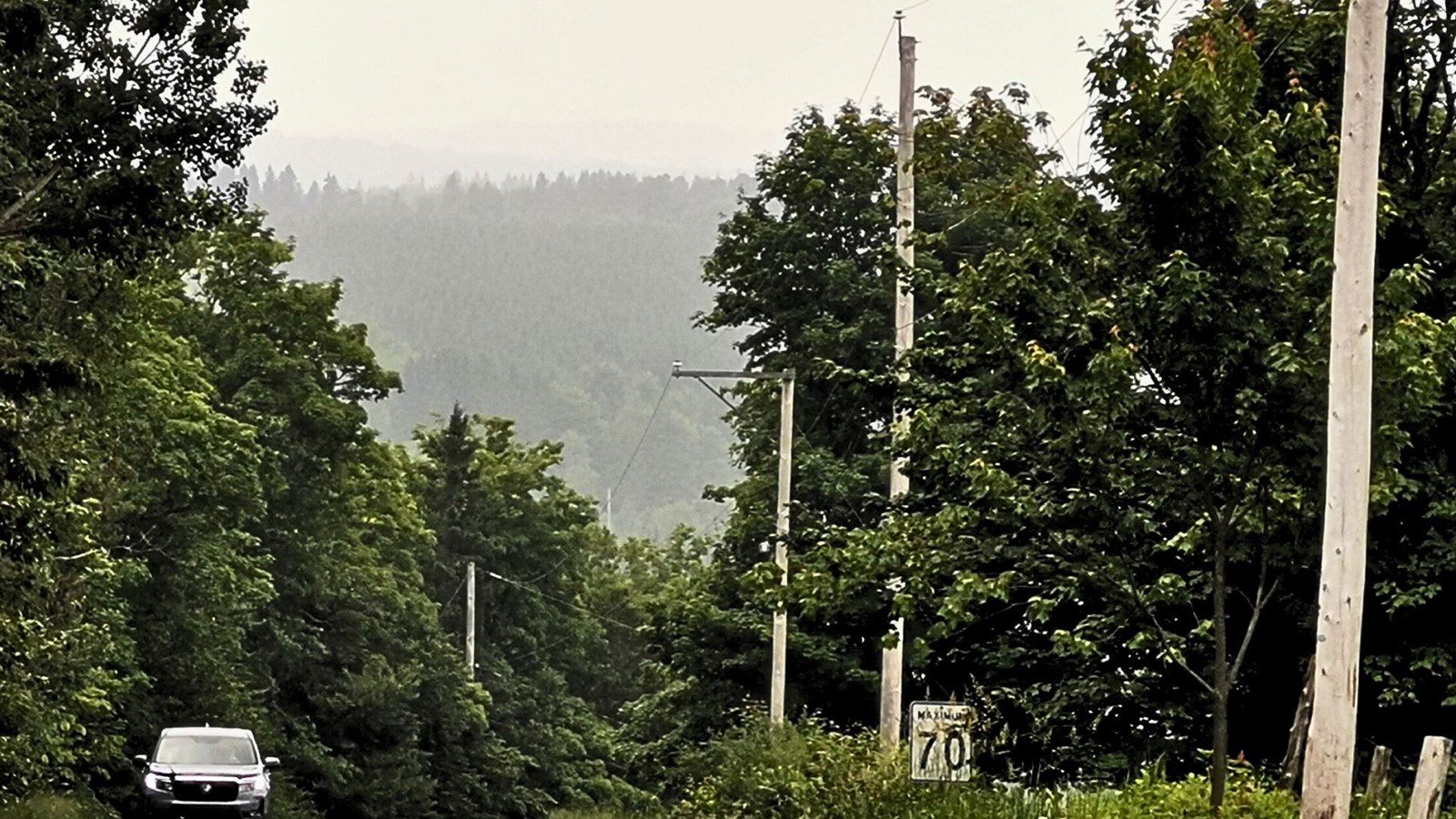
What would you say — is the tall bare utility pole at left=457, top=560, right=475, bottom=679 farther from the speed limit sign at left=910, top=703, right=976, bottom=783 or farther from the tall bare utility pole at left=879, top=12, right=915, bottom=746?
the speed limit sign at left=910, top=703, right=976, bottom=783

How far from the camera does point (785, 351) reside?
131ft

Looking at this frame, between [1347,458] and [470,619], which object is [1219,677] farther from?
[470,619]

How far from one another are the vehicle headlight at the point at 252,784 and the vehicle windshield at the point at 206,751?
540 millimetres

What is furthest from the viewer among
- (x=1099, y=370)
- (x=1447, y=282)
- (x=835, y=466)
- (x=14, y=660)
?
(x=835, y=466)

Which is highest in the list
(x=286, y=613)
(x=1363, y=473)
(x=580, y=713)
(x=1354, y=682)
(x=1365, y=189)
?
(x=1365, y=189)

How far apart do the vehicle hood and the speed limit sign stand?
42.7 feet

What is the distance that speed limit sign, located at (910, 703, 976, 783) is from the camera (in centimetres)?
1834

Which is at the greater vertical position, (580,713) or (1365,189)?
(1365,189)

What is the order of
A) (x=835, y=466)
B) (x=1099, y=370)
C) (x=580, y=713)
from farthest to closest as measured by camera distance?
(x=580, y=713) → (x=835, y=466) → (x=1099, y=370)

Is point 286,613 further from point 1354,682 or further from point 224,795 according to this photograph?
point 1354,682

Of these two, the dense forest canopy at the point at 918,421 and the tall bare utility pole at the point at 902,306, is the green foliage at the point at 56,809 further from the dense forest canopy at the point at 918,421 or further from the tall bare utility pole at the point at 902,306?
the tall bare utility pole at the point at 902,306

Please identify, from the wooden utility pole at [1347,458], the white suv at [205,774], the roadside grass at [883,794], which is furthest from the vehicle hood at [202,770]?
the wooden utility pole at [1347,458]

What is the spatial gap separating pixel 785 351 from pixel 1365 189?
27.2 metres

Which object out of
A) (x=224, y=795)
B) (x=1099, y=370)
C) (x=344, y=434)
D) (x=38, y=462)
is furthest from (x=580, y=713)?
(x=1099, y=370)
